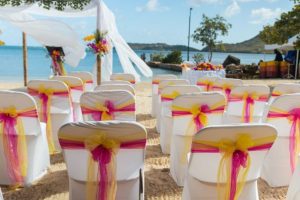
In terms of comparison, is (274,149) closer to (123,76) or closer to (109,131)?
(109,131)

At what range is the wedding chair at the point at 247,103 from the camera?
4719 mm

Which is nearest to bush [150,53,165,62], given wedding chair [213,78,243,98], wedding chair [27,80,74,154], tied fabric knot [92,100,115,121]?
wedding chair [213,78,243,98]

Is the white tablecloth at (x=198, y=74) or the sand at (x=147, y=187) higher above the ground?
the white tablecloth at (x=198, y=74)

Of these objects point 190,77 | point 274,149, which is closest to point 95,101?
point 274,149

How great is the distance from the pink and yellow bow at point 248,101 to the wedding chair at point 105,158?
2427 mm

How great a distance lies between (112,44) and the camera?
8258 mm

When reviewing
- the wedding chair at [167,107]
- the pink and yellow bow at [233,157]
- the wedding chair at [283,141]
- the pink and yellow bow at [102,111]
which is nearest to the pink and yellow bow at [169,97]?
the wedding chair at [167,107]

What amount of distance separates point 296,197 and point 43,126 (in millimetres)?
2537

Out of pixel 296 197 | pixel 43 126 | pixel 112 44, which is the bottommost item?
pixel 296 197

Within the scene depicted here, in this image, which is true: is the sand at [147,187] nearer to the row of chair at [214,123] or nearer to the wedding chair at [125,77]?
the row of chair at [214,123]

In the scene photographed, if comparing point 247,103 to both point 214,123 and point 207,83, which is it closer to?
point 214,123

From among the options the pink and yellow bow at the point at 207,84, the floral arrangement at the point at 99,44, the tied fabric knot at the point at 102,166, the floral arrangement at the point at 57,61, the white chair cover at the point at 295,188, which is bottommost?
the white chair cover at the point at 295,188

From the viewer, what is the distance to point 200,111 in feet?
11.7

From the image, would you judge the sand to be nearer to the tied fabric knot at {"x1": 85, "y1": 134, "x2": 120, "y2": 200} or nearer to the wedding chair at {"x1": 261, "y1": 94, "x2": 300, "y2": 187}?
the wedding chair at {"x1": 261, "y1": 94, "x2": 300, "y2": 187}
